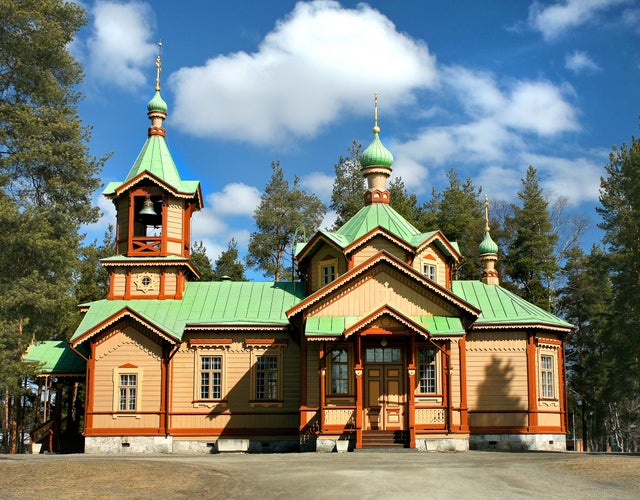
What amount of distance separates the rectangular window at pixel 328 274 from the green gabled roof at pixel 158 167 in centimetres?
586

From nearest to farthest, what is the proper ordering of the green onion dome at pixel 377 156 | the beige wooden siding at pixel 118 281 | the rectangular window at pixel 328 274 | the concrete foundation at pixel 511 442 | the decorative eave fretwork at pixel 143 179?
the concrete foundation at pixel 511 442 < the rectangular window at pixel 328 274 < the decorative eave fretwork at pixel 143 179 < the beige wooden siding at pixel 118 281 < the green onion dome at pixel 377 156

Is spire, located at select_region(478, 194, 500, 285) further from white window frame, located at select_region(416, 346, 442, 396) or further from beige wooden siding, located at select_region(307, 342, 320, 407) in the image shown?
Answer: beige wooden siding, located at select_region(307, 342, 320, 407)

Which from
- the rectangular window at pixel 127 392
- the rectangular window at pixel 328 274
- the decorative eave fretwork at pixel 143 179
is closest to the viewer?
the rectangular window at pixel 127 392

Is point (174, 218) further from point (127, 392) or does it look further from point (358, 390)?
point (358, 390)

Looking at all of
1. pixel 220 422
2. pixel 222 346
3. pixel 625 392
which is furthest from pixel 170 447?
pixel 625 392

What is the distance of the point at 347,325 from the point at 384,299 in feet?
5.74

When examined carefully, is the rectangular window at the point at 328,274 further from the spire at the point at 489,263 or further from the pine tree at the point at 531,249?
the pine tree at the point at 531,249

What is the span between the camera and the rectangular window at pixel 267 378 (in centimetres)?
2836

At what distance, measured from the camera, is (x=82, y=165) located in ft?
97.9

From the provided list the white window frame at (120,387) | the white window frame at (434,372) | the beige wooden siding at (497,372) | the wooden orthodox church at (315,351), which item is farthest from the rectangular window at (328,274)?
the white window frame at (120,387)

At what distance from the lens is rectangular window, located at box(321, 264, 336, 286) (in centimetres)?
2933

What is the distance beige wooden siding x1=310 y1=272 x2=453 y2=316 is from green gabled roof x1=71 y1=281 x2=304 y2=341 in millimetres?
2573

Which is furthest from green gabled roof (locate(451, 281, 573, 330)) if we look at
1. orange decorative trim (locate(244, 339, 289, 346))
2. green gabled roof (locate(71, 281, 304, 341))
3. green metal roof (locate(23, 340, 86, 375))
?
green metal roof (locate(23, 340, 86, 375))

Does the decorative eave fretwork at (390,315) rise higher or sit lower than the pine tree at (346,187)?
lower
